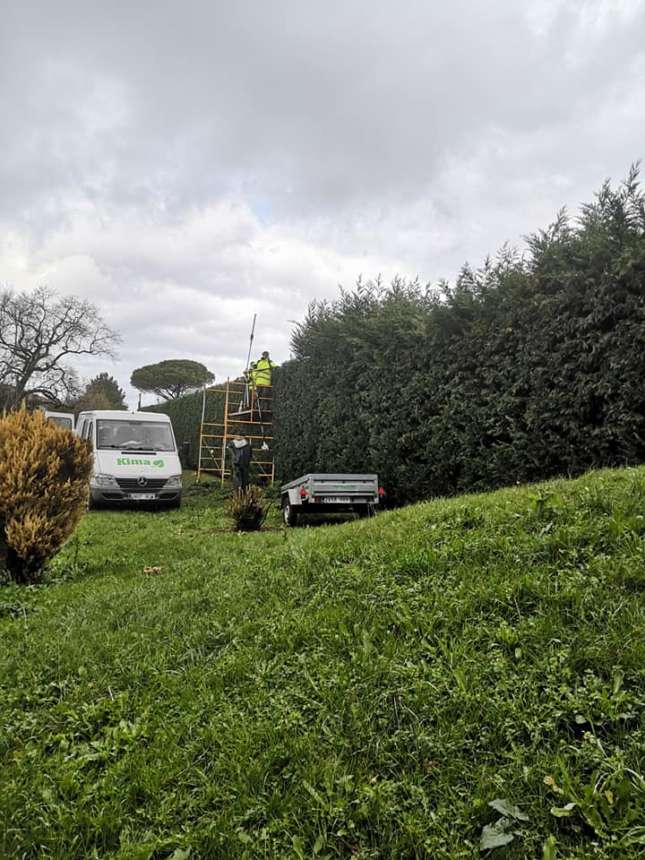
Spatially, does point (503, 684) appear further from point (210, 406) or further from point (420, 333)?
point (210, 406)

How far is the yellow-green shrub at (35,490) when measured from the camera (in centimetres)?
560

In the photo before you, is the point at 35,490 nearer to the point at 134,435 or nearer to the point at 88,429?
the point at 134,435

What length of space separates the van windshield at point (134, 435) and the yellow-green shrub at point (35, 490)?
697cm

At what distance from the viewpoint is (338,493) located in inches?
352

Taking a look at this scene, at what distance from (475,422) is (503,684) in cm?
577

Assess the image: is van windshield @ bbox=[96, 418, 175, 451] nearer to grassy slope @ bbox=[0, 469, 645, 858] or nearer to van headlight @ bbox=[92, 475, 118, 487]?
van headlight @ bbox=[92, 475, 118, 487]

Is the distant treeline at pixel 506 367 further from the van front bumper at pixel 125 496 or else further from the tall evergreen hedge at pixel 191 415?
the tall evergreen hedge at pixel 191 415

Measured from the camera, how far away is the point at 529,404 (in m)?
7.07

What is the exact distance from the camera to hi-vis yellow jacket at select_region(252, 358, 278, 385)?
1562 centimetres

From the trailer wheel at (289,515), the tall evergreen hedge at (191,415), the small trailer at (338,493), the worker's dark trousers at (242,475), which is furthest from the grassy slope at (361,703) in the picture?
the tall evergreen hedge at (191,415)

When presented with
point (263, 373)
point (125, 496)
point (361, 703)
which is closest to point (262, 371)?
point (263, 373)

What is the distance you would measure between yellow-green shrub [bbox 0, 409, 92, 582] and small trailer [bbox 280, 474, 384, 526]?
3827 mm

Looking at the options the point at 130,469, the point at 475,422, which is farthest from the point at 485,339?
the point at 130,469

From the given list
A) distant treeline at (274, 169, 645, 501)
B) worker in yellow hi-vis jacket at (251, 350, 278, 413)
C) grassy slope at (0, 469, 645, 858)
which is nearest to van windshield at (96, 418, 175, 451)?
worker in yellow hi-vis jacket at (251, 350, 278, 413)
